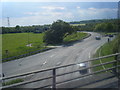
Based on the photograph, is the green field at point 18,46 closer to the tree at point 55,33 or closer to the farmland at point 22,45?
the farmland at point 22,45

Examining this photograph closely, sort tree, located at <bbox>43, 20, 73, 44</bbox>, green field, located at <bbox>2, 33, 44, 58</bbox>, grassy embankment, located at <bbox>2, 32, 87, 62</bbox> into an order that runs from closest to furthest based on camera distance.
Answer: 1. green field, located at <bbox>2, 33, 44, 58</bbox>
2. grassy embankment, located at <bbox>2, 32, 87, 62</bbox>
3. tree, located at <bbox>43, 20, 73, 44</bbox>

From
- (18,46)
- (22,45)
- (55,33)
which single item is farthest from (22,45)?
(55,33)

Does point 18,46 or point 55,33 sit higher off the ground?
point 55,33

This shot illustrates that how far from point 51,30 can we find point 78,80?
3228cm

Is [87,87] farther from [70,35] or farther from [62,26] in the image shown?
[70,35]

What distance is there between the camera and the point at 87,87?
3.10 meters

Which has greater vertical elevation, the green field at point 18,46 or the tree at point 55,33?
the tree at point 55,33

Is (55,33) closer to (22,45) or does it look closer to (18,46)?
(22,45)

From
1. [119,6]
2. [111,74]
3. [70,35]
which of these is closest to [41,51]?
[70,35]

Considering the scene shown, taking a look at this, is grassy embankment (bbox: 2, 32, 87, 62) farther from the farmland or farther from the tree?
the tree

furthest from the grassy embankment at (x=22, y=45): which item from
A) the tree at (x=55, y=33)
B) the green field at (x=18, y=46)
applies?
the tree at (x=55, y=33)

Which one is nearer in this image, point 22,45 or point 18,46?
point 18,46

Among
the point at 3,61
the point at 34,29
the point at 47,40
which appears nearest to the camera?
the point at 3,61

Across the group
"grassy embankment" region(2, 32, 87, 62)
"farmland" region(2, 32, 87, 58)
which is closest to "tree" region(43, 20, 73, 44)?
"farmland" region(2, 32, 87, 58)
